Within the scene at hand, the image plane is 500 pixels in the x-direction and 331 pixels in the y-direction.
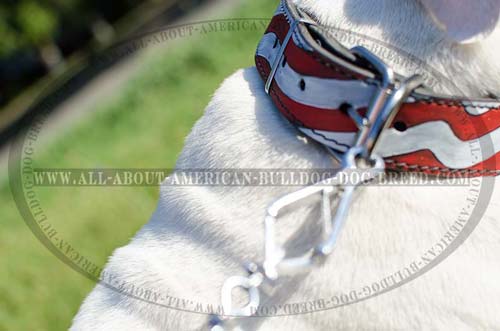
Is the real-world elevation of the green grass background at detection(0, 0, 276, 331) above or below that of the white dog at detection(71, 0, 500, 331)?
above

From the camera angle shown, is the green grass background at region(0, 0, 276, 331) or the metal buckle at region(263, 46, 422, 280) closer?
the metal buckle at region(263, 46, 422, 280)

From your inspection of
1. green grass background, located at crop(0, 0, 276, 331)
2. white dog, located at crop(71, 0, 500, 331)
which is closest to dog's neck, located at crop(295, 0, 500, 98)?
white dog, located at crop(71, 0, 500, 331)

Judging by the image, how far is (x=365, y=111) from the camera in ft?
2.24

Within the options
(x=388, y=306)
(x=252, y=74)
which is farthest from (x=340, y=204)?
(x=252, y=74)

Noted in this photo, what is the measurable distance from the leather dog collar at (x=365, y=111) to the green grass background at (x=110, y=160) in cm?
153

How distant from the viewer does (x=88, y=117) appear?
3.37 metres

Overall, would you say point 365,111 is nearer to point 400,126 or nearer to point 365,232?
point 400,126

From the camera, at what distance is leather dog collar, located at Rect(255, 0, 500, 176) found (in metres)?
0.68

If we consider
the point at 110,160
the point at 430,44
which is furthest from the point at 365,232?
the point at 110,160

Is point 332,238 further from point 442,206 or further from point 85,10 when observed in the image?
point 85,10

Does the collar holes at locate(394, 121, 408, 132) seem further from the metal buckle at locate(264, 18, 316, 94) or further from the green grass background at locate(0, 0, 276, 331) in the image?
the green grass background at locate(0, 0, 276, 331)

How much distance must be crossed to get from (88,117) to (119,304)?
2.65 metres

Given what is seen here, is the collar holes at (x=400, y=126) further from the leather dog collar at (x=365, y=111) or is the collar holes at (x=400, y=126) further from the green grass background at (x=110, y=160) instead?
the green grass background at (x=110, y=160)

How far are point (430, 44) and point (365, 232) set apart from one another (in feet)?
0.75
